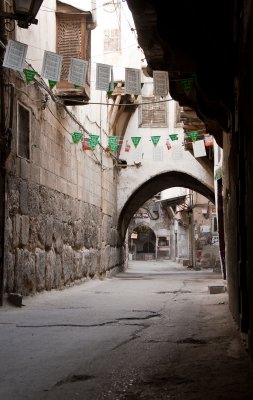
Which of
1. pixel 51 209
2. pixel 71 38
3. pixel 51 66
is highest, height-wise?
pixel 71 38

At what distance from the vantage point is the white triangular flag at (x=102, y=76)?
27.8ft

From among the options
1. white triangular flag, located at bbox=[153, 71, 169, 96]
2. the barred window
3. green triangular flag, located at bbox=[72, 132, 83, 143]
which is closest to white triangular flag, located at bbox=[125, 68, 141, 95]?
white triangular flag, located at bbox=[153, 71, 169, 96]

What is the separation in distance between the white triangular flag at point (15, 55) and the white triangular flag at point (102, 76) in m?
2.09

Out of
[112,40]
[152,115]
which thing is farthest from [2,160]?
[152,115]

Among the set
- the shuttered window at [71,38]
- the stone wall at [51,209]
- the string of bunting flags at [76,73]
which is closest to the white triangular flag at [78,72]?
the string of bunting flags at [76,73]

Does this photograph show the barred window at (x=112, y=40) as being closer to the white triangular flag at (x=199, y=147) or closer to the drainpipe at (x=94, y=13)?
the white triangular flag at (x=199, y=147)

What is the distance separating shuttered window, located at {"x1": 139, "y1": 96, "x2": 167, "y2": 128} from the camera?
18.0m

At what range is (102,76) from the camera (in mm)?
8531

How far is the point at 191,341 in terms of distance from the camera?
172 inches

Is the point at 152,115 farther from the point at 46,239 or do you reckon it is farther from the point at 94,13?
the point at 46,239

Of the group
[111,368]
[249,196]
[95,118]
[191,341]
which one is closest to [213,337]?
[191,341]

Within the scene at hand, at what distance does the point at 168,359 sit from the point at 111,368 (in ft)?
1.54

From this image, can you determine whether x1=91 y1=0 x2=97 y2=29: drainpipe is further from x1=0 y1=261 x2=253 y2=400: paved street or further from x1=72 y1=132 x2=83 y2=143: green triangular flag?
x1=0 y1=261 x2=253 y2=400: paved street

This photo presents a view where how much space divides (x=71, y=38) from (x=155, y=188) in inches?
435
